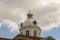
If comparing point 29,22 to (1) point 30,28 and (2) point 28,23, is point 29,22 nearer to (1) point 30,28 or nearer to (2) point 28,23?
(2) point 28,23

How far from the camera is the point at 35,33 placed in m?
68.1

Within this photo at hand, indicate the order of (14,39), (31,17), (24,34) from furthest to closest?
(31,17) < (24,34) < (14,39)

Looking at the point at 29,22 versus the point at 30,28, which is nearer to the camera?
the point at 30,28

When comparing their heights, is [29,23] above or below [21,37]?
above

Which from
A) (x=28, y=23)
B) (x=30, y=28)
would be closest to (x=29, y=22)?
(x=28, y=23)

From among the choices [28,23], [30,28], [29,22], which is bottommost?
[30,28]

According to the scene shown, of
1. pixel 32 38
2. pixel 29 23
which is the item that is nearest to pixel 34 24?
pixel 29 23

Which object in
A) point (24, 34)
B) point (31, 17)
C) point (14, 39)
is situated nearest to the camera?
point (14, 39)

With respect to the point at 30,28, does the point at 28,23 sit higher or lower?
higher

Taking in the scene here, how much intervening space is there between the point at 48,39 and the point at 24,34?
8112 millimetres

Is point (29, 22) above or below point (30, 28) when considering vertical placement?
above

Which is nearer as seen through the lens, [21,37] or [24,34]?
[21,37]

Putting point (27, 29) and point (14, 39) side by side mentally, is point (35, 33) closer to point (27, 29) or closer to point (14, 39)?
point (27, 29)

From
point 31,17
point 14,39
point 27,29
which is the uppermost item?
point 31,17
